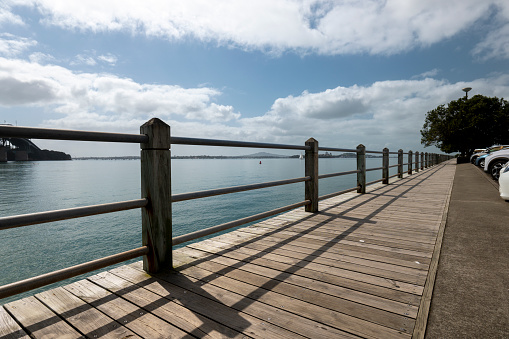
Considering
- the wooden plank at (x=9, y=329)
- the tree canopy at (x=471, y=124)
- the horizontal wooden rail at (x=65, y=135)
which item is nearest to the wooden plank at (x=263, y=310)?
the wooden plank at (x=9, y=329)

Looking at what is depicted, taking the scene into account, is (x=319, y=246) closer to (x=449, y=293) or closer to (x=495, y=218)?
(x=449, y=293)

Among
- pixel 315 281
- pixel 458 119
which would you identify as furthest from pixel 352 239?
pixel 458 119

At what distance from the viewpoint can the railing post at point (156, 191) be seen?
81.2 inches

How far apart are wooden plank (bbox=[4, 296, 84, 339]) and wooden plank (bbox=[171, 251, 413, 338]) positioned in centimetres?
86

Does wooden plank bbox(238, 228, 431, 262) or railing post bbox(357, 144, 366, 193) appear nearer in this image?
wooden plank bbox(238, 228, 431, 262)

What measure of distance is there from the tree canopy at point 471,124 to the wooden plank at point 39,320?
41.8 metres

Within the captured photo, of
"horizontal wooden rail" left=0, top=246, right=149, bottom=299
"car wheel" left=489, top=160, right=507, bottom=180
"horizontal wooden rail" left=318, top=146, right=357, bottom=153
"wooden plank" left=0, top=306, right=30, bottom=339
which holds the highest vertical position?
"horizontal wooden rail" left=318, top=146, right=357, bottom=153

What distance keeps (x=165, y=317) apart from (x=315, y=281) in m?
1.04

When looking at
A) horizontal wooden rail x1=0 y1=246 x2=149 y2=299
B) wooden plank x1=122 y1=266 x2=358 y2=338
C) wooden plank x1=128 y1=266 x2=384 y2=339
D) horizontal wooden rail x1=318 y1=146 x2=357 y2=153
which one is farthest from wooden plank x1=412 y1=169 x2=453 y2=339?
horizontal wooden rail x1=318 y1=146 x2=357 y2=153

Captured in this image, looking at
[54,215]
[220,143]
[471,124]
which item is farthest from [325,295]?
[471,124]

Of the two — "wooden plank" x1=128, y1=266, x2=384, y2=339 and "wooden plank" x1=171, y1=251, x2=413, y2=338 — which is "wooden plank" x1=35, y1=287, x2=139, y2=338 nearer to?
"wooden plank" x1=128, y1=266, x2=384, y2=339

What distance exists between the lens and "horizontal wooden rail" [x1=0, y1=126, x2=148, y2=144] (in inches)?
57.4

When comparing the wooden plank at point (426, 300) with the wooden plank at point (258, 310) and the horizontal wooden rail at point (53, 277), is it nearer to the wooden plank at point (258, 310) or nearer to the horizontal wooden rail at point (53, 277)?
the wooden plank at point (258, 310)

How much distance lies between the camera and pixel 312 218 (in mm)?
4012
